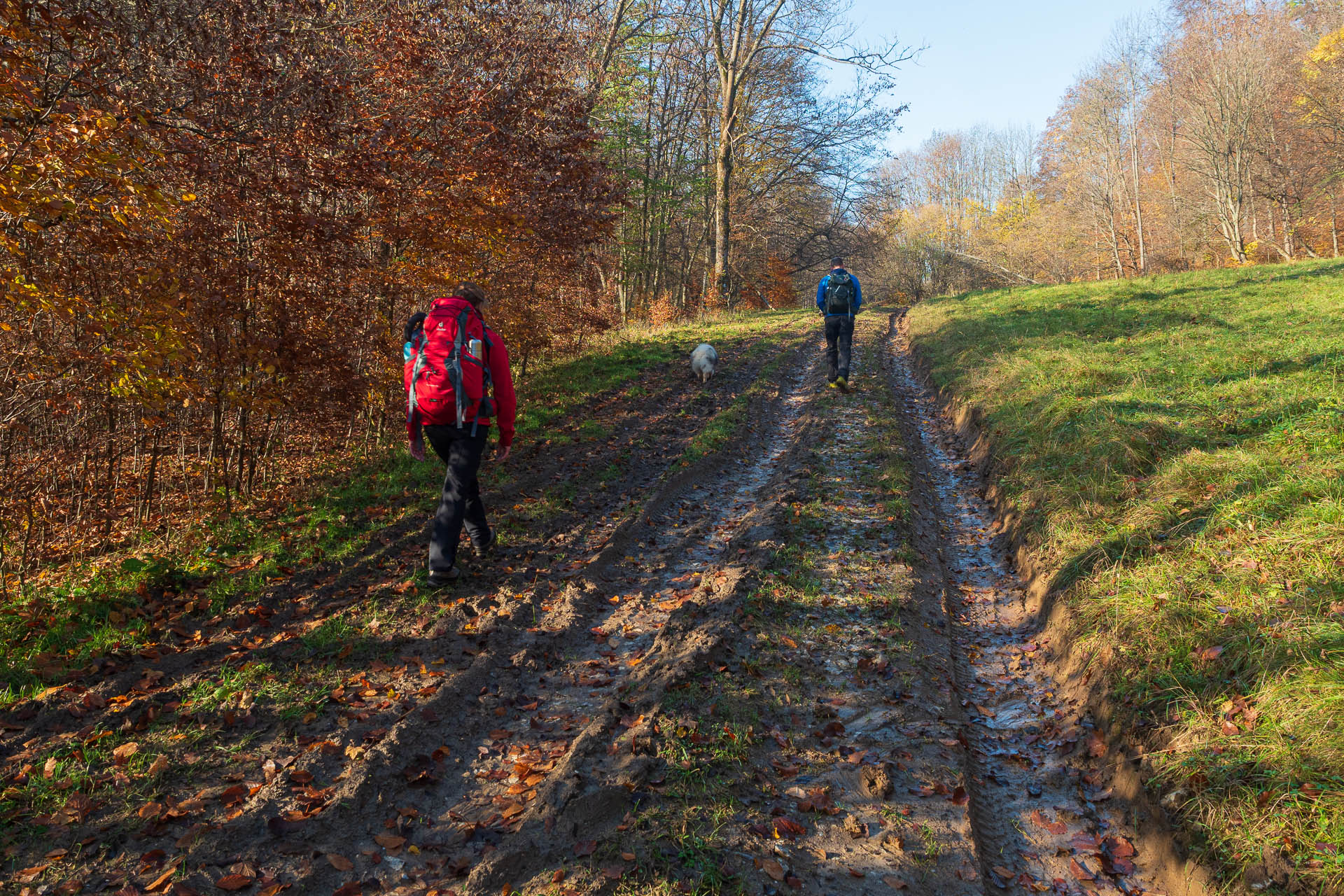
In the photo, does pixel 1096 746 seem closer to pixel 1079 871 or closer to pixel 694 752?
pixel 1079 871

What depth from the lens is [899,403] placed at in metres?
12.1

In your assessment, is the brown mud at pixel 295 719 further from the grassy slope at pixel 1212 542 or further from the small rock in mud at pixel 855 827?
the grassy slope at pixel 1212 542

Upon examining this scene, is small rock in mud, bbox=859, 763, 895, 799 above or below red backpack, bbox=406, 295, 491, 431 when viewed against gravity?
below

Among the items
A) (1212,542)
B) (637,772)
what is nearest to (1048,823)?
(637,772)

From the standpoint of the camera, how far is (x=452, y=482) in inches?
225

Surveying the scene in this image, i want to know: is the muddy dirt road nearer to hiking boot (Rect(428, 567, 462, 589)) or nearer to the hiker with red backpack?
hiking boot (Rect(428, 567, 462, 589))

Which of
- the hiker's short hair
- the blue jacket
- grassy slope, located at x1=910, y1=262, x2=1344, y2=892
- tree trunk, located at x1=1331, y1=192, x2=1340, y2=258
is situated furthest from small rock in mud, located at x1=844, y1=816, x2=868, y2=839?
tree trunk, located at x1=1331, y1=192, x2=1340, y2=258

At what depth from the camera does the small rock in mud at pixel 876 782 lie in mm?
3457

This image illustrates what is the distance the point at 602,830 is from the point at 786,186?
101ft

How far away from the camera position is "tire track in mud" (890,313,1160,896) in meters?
3.15

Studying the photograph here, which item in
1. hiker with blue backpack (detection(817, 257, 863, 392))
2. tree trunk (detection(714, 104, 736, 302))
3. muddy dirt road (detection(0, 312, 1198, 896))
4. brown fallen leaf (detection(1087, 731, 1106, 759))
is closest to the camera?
muddy dirt road (detection(0, 312, 1198, 896))

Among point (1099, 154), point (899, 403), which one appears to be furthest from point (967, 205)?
point (899, 403)

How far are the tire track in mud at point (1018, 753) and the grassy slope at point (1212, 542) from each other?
36 centimetres

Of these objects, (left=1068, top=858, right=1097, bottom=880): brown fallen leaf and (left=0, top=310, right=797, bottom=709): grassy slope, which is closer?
(left=1068, top=858, right=1097, bottom=880): brown fallen leaf
